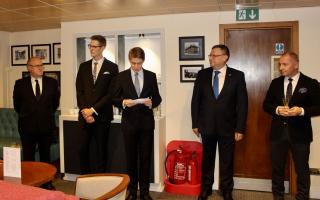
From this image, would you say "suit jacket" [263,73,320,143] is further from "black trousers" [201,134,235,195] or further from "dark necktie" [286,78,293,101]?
"black trousers" [201,134,235,195]

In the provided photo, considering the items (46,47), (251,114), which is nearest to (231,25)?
(251,114)

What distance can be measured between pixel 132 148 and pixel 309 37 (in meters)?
2.37

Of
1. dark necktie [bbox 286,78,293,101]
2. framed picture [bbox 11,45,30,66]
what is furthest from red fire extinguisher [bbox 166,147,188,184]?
framed picture [bbox 11,45,30,66]

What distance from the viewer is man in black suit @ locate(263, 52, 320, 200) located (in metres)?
2.94

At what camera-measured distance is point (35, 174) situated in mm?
1999

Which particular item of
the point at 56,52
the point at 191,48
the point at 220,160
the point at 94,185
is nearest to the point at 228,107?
the point at 220,160

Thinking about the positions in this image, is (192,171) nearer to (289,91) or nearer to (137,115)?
(137,115)

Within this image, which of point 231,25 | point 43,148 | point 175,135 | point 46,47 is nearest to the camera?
point 43,148

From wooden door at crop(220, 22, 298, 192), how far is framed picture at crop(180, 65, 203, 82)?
1.41ft

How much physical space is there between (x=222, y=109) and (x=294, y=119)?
0.67 metres

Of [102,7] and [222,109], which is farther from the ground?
[102,7]

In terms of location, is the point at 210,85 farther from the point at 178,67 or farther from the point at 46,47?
the point at 46,47

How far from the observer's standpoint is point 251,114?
384 centimetres

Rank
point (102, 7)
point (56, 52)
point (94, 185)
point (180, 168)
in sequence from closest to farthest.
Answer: point (94, 185), point (102, 7), point (180, 168), point (56, 52)
